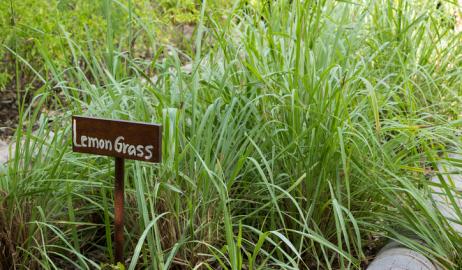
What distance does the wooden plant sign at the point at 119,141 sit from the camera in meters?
2.49

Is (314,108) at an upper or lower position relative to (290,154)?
upper

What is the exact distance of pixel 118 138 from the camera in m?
2.55

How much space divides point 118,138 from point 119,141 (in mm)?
11

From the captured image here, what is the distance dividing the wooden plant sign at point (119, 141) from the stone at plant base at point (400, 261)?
1032 mm

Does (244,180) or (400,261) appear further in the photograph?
(244,180)

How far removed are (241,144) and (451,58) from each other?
84.2 inches

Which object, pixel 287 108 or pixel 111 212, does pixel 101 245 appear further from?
pixel 287 108

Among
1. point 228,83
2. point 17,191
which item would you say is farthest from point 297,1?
point 17,191

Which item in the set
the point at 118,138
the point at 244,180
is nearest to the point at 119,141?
the point at 118,138

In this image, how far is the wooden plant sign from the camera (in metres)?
2.49

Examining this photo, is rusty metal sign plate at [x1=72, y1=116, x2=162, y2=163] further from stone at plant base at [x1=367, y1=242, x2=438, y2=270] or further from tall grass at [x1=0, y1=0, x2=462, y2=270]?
stone at plant base at [x1=367, y1=242, x2=438, y2=270]

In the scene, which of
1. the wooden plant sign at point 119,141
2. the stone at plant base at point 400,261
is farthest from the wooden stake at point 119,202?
the stone at plant base at point 400,261

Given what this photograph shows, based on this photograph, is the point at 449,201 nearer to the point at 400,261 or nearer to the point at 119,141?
the point at 400,261

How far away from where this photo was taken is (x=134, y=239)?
A: 3.15m
